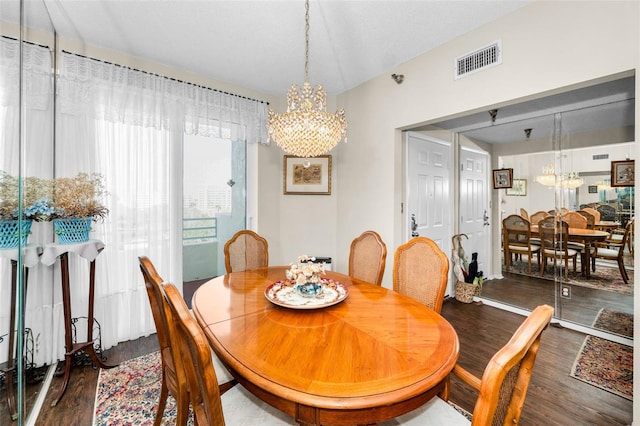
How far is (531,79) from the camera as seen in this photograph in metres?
1.98

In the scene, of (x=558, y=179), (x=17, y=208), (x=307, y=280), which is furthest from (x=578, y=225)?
(x=17, y=208)

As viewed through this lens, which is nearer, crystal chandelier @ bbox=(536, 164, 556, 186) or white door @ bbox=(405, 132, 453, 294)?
crystal chandelier @ bbox=(536, 164, 556, 186)

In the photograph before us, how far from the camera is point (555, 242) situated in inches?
123

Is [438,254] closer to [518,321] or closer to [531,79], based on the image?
[531,79]

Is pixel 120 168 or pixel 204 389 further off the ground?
pixel 120 168

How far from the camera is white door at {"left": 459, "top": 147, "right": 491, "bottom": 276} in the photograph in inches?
151

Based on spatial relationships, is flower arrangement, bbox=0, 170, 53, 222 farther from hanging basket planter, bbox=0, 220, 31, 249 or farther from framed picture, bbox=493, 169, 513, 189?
framed picture, bbox=493, 169, 513, 189

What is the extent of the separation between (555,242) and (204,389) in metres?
3.77

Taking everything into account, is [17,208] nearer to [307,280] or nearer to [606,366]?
[307,280]

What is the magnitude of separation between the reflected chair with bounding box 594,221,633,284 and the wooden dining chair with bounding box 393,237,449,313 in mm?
2234

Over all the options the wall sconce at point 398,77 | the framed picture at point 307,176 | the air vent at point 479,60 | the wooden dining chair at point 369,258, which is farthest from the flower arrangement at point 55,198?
the air vent at point 479,60

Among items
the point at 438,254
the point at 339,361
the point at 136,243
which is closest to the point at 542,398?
the point at 438,254

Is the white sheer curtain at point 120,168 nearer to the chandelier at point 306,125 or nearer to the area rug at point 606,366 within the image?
the chandelier at point 306,125

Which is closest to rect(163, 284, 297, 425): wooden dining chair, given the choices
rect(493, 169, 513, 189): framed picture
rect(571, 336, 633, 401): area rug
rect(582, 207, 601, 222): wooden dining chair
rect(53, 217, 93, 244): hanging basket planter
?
rect(53, 217, 93, 244): hanging basket planter
